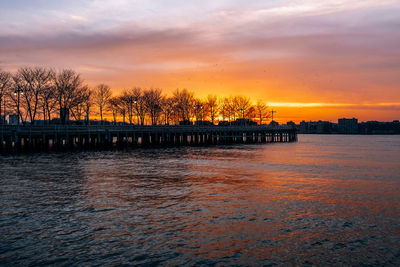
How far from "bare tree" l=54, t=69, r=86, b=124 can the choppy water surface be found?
60.0m

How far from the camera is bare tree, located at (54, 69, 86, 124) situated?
85.6 meters

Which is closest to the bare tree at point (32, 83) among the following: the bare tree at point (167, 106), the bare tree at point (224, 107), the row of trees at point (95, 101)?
the row of trees at point (95, 101)

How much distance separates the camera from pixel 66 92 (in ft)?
284

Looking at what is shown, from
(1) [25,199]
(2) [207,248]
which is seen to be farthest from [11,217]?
(2) [207,248]

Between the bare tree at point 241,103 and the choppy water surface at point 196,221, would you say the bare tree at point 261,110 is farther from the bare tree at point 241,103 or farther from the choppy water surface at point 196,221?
the choppy water surface at point 196,221

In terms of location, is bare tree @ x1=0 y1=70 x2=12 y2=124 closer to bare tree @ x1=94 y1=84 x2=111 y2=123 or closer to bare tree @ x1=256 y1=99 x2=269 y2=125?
bare tree @ x1=94 y1=84 x2=111 y2=123

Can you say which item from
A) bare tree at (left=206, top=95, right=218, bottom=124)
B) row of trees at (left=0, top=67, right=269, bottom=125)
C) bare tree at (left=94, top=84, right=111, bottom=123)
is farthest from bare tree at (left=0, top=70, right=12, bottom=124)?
bare tree at (left=206, top=95, right=218, bottom=124)

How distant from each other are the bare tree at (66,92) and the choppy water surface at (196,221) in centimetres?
5997

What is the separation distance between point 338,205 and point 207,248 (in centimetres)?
998

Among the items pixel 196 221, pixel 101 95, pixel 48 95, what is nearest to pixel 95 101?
pixel 101 95

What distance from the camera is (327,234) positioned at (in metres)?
14.8

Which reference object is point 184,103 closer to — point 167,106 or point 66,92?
point 167,106

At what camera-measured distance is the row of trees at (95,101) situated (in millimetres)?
80375

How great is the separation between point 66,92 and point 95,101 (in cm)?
2071
